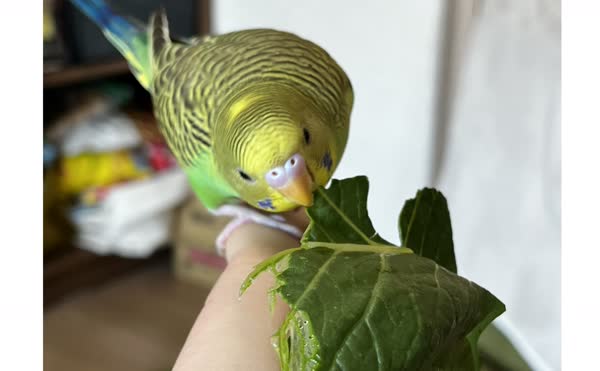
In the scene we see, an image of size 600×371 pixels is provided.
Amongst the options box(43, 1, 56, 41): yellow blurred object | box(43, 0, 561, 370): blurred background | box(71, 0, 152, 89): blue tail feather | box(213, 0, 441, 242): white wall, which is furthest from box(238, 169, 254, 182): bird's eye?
box(43, 1, 56, 41): yellow blurred object

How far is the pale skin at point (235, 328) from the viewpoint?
1.21 ft

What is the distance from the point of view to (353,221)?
36cm

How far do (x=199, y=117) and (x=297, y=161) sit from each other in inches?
6.2

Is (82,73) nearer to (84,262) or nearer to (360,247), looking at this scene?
(84,262)

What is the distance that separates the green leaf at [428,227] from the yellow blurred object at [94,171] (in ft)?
4.54

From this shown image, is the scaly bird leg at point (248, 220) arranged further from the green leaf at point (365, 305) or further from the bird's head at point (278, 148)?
the green leaf at point (365, 305)

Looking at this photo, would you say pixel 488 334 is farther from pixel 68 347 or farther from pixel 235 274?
pixel 68 347

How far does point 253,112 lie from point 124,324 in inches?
49.6

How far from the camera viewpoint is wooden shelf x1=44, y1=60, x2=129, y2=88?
4.74ft

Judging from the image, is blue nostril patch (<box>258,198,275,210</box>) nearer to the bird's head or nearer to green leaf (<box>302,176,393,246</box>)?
the bird's head

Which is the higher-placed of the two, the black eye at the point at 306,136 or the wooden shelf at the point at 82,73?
the black eye at the point at 306,136

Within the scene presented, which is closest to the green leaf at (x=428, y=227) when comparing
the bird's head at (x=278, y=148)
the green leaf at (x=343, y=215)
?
the green leaf at (x=343, y=215)

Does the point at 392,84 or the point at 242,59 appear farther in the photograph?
the point at 392,84
